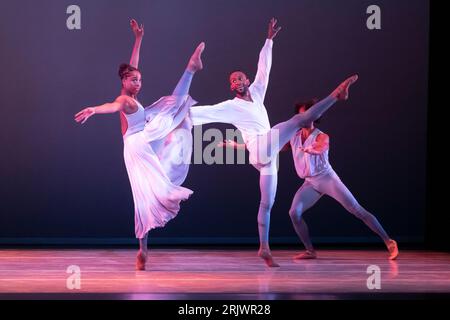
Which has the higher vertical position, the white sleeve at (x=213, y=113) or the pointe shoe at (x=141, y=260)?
the white sleeve at (x=213, y=113)

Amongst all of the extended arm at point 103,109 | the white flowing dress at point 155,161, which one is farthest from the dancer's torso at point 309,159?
the extended arm at point 103,109

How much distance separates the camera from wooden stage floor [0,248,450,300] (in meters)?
4.53

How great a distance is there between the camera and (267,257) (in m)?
5.75

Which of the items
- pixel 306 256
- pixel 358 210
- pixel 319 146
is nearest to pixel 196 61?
pixel 319 146

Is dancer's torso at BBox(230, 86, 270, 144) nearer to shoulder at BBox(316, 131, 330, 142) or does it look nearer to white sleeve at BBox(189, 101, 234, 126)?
white sleeve at BBox(189, 101, 234, 126)

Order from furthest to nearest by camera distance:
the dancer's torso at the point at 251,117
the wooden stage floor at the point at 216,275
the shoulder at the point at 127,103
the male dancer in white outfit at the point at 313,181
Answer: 1. the male dancer in white outfit at the point at 313,181
2. the dancer's torso at the point at 251,117
3. the shoulder at the point at 127,103
4. the wooden stage floor at the point at 216,275

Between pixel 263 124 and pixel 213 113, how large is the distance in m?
0.43

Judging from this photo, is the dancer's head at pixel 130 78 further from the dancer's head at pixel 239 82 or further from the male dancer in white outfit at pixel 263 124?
the dancer's head at pixel 239 82

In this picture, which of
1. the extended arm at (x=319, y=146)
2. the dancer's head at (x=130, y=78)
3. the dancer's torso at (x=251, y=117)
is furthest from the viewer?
the extended arm at (x=319, y=146)

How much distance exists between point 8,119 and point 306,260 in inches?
124

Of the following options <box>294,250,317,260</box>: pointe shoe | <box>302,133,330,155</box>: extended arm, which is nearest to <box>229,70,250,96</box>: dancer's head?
<box>302,133,330,155</box>: extended arm

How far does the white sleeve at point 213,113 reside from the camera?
596 centimetres
